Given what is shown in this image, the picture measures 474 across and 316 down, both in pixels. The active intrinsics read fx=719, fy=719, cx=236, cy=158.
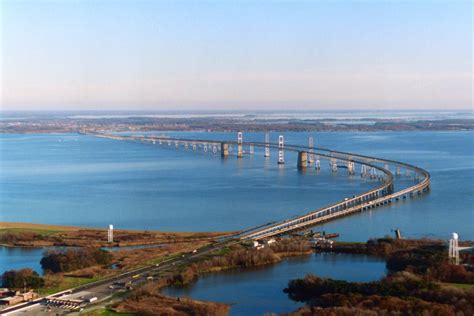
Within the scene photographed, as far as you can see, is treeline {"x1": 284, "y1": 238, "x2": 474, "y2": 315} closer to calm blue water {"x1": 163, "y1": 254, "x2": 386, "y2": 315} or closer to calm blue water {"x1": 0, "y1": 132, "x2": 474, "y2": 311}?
calm blue water {"x1": 163, "y1": 254, "x2": 386, "y2": 315}

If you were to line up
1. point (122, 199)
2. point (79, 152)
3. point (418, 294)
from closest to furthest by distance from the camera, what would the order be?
point (418, 294) < point (122, 199) < point (79, 152)

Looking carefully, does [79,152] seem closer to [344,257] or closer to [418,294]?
[344,257]

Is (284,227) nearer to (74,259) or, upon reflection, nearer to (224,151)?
(74,259)

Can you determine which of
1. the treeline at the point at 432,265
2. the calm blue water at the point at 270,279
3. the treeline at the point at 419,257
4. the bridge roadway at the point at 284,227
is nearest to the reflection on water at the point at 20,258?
the bridge roadway at the point at 284,227

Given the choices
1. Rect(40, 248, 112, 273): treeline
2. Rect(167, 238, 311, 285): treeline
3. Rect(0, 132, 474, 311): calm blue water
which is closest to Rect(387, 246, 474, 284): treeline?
Rect(0, 132, 474, 311): calm blue water

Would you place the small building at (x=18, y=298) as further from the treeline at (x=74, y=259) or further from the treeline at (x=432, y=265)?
the treeline at (x=432, y=265)

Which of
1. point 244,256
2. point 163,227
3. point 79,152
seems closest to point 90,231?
point 163,227
